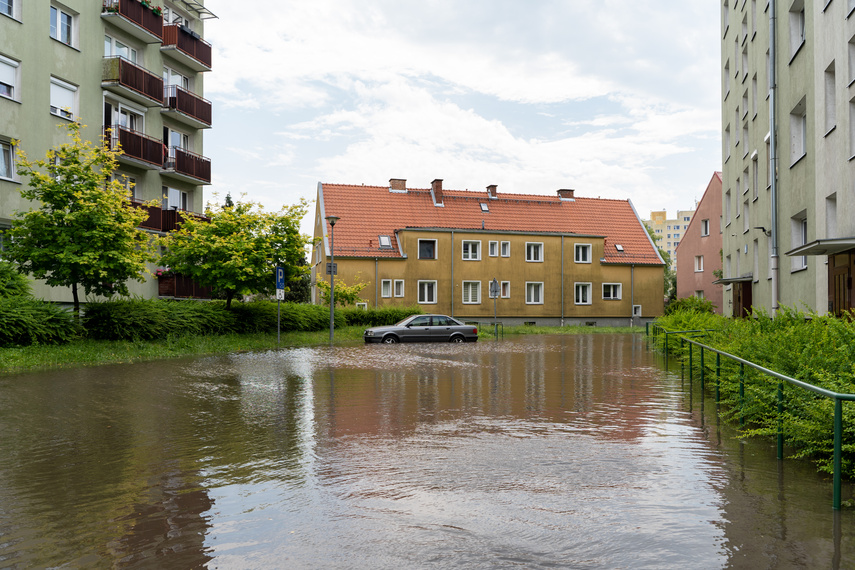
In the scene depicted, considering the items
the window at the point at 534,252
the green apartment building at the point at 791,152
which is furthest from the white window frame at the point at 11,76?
the window at the point at 534,252

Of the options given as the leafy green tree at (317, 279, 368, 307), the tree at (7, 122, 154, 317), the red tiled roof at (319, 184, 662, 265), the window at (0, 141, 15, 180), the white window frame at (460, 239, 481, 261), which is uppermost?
the red tiled roof at (319, 184, 662, 265)

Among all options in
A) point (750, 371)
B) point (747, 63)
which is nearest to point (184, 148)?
point (747, 63)

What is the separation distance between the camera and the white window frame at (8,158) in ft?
76.4

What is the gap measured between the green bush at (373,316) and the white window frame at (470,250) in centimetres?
1021

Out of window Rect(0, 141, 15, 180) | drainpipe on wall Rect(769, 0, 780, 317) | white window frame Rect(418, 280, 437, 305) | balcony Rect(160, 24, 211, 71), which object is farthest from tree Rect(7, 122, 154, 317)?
white window frame Rect(418, 280, 437, 305)

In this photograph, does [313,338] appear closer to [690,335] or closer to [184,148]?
[184,148]

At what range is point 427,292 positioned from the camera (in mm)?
45250

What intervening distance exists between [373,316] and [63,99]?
16.6m

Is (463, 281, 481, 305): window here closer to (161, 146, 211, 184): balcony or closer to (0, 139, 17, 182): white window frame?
(161, 146, 211, 184): balcony

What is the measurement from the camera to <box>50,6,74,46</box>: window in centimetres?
2578

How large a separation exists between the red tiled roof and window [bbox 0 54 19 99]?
2179 cm

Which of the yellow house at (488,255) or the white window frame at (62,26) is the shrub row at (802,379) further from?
the yellow house at (488,255)

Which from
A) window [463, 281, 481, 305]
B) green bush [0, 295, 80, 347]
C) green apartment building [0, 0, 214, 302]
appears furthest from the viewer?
window [463, 281, 481, 305]

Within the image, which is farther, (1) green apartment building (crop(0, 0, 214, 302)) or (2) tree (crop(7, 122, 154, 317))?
(1) green apartment building (crop(0, 0, 214, 302))
